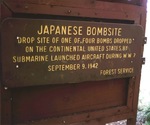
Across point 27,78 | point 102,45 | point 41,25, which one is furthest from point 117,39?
point 27,78

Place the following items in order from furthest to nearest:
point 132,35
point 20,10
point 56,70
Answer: point 132,35 → point 56,70 → point 20,10

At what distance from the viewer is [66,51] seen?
1.97 meters

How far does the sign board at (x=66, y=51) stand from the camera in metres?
1.79

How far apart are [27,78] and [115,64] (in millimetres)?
837

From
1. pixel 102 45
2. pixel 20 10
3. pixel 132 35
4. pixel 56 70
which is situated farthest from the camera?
pixel 132 35

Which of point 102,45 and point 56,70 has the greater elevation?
point 102,45

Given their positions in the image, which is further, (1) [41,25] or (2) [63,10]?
(2) [63,10]

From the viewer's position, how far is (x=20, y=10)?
1.79 m

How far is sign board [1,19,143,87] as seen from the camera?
5.86 feet

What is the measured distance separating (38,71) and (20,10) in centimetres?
48

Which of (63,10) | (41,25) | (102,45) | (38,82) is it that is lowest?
(38,82)

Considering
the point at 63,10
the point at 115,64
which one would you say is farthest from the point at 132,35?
the point at 63,10

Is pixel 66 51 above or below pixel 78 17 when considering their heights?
below

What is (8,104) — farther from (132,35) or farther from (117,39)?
(132,35)
